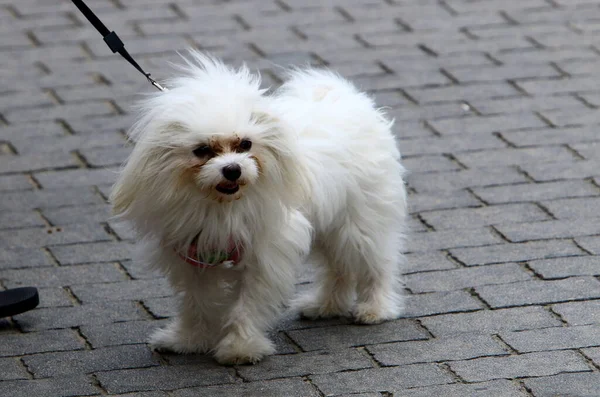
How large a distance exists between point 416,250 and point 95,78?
3.31 metres

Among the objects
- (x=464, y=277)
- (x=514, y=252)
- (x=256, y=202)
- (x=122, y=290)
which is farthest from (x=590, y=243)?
(x=122, y=290)

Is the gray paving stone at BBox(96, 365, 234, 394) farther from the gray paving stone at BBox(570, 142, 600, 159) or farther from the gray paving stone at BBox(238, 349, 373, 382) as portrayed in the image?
the gray paving stone at BBox(570, 142, 600, 159)

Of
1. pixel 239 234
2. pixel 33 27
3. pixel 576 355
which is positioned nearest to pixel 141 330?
pixel 239 234

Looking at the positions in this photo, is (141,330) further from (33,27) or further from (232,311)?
(33,27)

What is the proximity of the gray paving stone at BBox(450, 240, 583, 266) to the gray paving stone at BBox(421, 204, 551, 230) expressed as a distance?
28cm

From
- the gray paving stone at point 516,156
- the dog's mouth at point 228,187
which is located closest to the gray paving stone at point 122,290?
the dog's mouth at point 228,187

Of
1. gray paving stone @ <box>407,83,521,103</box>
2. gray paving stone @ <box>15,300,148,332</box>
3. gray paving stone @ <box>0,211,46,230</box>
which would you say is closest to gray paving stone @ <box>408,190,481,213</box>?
gray paving stone @ <box>407,83,521,103</box>

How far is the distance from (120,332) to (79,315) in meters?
0.27

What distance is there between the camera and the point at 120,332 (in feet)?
17.1

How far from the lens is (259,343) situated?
486cm

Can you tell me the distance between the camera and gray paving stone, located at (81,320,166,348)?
202 inches

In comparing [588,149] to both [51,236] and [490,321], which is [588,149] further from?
[51,236]

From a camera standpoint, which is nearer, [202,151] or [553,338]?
[202,151]

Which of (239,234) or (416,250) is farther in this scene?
(416,250)
